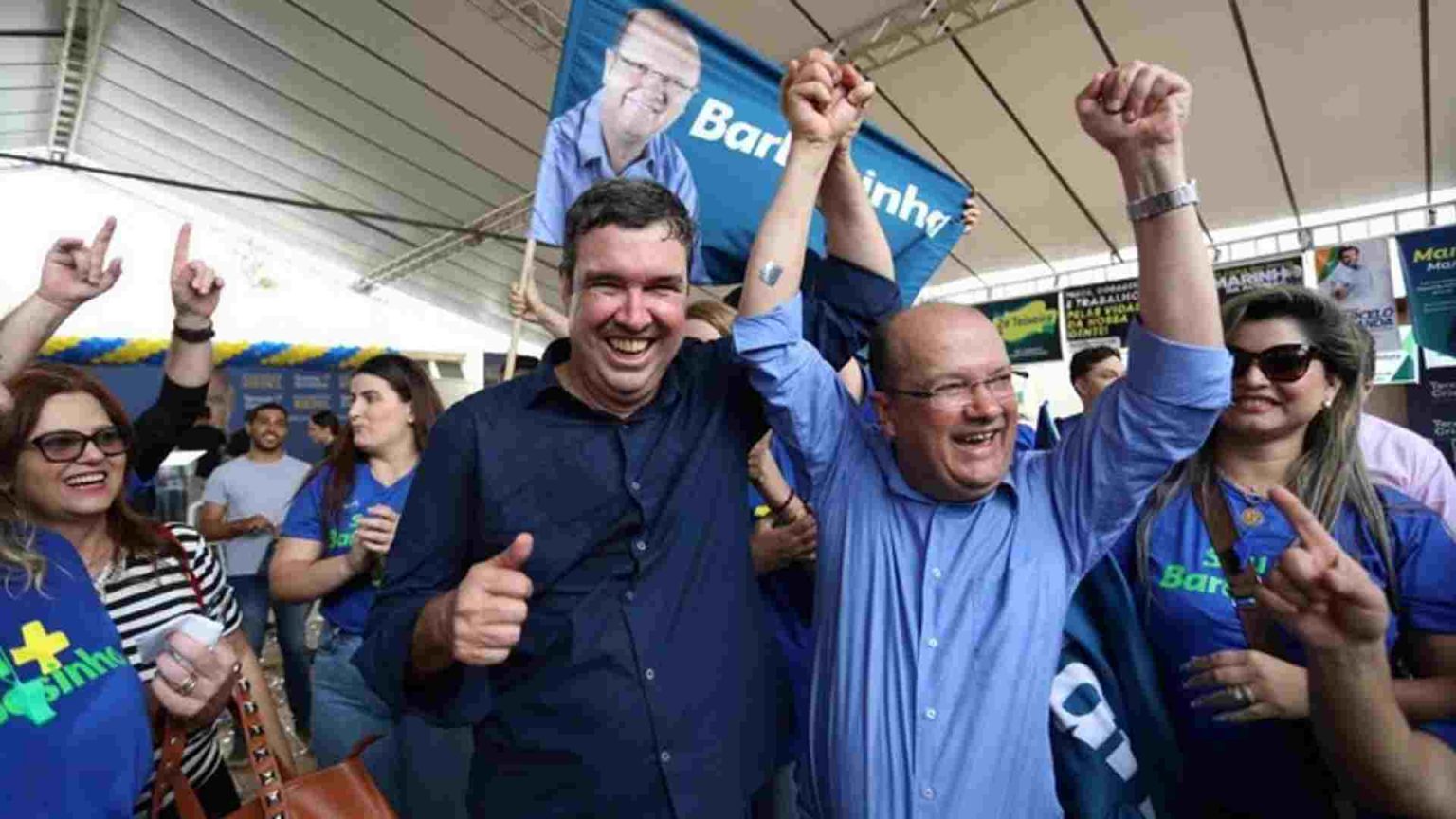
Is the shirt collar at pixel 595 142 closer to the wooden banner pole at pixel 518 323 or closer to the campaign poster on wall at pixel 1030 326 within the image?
the wooden banner pole at pixel 518 323

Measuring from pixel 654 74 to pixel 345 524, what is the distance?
1664 mm

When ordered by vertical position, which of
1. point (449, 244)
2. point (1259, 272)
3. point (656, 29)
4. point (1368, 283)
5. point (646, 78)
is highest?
point (449, 244)

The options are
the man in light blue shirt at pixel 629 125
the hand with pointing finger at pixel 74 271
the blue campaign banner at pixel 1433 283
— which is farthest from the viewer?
the blue campaign banner at pixel 1433 283

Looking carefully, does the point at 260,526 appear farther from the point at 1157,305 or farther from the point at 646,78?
the point at 1157,305

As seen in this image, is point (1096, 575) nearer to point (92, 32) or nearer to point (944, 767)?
point (944, 767)

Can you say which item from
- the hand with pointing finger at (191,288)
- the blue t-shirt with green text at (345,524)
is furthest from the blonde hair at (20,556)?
the blue t-shirt with green text at (345,524)

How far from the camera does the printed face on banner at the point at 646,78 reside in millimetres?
2643

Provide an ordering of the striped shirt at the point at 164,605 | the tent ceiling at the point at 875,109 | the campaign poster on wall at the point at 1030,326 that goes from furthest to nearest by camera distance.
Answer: the campaign poster on wall at the point at 1030,326, the tent ceiling at the point at 875,109, the striped shirt at the point at 164,605

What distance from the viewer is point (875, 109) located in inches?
301

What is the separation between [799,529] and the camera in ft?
5.59

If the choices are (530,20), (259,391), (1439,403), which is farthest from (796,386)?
(259,391)

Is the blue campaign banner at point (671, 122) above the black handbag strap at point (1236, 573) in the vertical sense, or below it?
above

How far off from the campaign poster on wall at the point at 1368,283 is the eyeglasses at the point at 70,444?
7.95 meters

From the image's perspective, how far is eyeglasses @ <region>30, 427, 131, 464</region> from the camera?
1.55 metres
